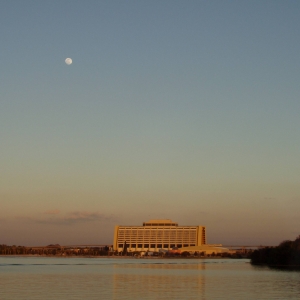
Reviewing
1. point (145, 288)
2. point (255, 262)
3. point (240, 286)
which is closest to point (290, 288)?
point (240, 286)

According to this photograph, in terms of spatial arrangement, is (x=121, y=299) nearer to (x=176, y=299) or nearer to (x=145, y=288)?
(x=176, y=299)

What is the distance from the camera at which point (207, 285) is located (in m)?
49.4

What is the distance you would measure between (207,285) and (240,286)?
2.98 m

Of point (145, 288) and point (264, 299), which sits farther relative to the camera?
point (145, 288)

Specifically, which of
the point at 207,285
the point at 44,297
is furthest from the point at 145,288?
the point at 44,297

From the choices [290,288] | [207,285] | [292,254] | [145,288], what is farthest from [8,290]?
[292,254]

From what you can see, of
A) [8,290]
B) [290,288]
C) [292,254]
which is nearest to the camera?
[8,290]

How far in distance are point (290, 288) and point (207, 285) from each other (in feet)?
23.7

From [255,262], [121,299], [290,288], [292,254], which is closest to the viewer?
[121,299]

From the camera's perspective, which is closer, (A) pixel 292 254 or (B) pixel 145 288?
(B) pixel 145 288

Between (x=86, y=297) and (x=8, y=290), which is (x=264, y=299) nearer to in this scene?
(x=86, y=297)

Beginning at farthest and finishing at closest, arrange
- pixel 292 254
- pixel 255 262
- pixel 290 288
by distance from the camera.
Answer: pixel 255 262, pixel 292 254, pixel 290 288

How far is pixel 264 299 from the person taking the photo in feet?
123

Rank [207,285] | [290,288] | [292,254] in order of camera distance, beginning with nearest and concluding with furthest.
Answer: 1. [290,288]
2. [207,285]
3. [292,254]
